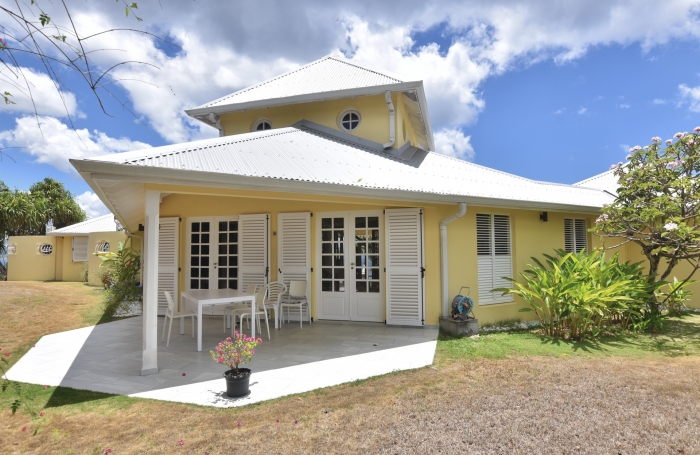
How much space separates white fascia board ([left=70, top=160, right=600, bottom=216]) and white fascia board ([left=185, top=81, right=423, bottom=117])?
12.0 ft

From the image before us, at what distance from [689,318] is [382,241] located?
689 centimetres

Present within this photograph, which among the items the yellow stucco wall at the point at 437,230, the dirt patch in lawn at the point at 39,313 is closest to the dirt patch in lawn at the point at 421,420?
the yellow stucco wall at the point at 437,230

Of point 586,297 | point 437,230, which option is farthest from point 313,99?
point 586,297

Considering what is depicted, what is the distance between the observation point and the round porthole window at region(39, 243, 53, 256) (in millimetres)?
18500

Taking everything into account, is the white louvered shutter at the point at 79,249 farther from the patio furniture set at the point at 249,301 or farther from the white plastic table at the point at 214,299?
the white plastic table at the point at 214,299

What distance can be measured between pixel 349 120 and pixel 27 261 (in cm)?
1816

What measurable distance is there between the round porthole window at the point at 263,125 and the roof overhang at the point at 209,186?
4128 millimetres

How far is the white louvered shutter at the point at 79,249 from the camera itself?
18.6 meters

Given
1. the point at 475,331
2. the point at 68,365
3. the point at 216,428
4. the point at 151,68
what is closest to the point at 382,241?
the point at 475,331

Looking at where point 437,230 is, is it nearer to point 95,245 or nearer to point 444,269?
point 444,269

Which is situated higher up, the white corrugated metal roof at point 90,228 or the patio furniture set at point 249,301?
the white corrugated metal roof at point 90,228

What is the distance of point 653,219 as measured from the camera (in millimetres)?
7254

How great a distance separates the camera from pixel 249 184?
5273mm

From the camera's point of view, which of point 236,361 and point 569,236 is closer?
point 236,361
